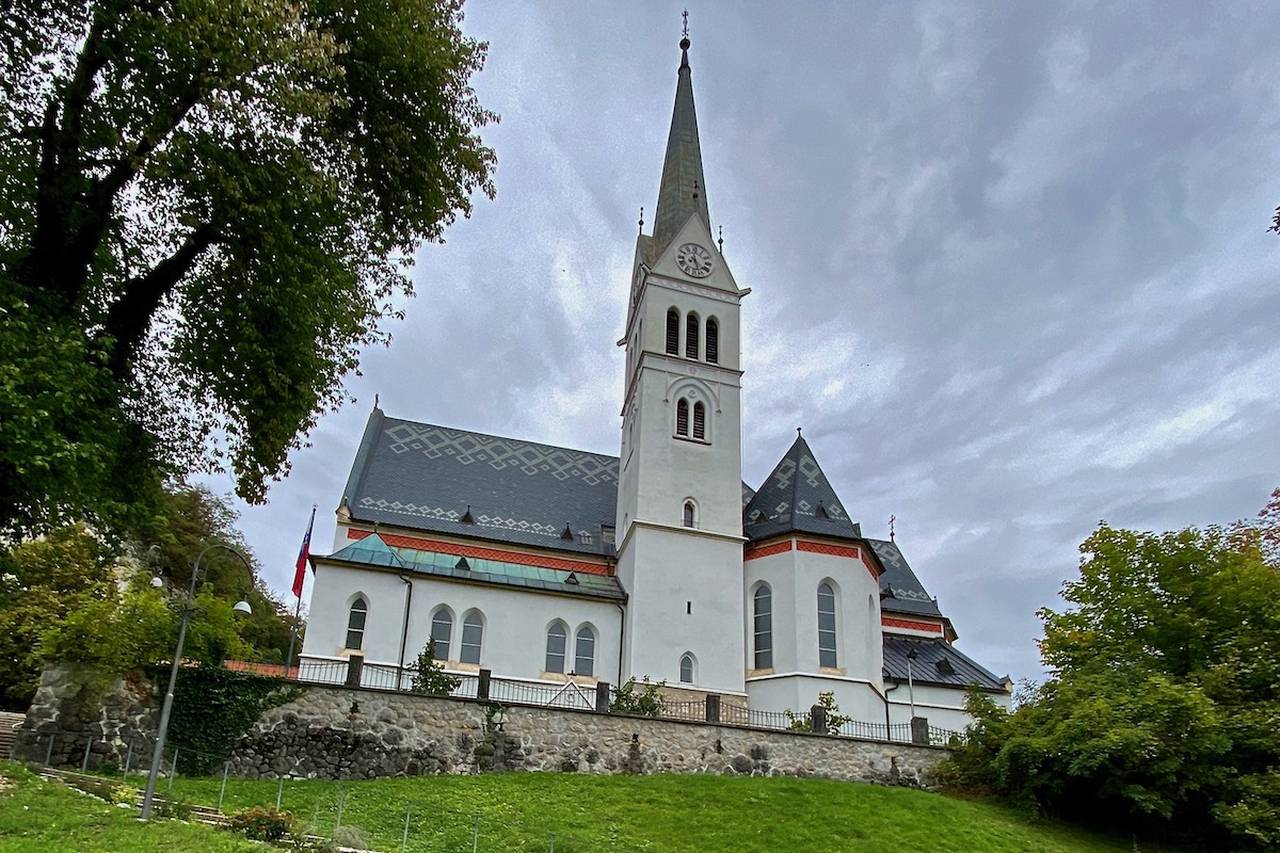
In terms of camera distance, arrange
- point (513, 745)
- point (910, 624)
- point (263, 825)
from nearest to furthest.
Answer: point (263, 825) → point (513, 745) → point (910, 624)

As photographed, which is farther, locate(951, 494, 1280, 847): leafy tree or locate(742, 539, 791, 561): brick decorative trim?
locate(742, 539, 791, 561): brick decorative trim

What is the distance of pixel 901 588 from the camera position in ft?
126

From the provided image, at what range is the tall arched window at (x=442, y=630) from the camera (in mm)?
28938

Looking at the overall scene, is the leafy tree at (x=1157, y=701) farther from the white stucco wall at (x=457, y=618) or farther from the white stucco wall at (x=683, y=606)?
the white stucco wall at (x=457, y=618)

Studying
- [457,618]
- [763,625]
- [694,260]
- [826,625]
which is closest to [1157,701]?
[826,625]

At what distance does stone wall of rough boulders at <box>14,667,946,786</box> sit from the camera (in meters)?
19.3

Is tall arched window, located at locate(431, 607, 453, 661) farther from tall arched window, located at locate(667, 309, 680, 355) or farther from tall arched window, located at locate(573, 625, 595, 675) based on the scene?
tall arched window, located at locate(667, 309, 680, 355)

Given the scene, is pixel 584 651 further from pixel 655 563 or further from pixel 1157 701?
pixel 1157 701

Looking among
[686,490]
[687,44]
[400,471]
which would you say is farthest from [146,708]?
[687,44]

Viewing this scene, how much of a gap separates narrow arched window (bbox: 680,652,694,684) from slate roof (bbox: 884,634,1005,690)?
24.2 feet

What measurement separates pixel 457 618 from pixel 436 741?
7.98m

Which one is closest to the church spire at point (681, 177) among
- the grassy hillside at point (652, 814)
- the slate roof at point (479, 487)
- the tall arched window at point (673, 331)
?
the tall arched window at point (673, 331)

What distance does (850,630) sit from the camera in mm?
29875

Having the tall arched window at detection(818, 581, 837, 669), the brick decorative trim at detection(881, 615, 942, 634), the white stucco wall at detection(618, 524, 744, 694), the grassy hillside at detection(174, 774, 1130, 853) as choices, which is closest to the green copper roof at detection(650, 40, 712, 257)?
the white stucco wall at detection(618, 524, 744, 694)
